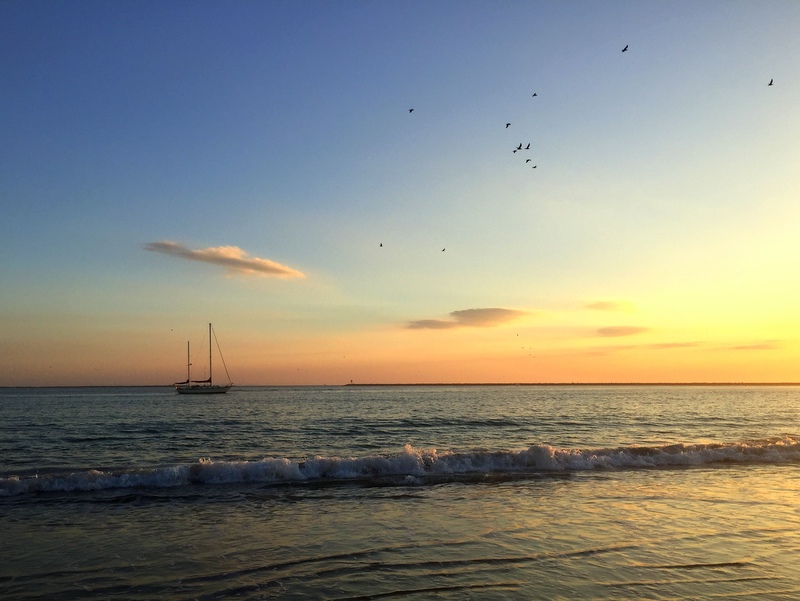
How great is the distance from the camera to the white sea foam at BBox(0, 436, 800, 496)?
19.4m

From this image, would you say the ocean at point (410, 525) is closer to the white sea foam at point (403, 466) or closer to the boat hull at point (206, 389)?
the white sea foam at point (403, 466)

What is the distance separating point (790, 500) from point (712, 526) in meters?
5.10

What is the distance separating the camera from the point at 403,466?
2230 centimetres

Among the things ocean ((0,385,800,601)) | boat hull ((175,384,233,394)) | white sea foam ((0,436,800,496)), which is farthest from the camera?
boat hull ((175,384,233,394))

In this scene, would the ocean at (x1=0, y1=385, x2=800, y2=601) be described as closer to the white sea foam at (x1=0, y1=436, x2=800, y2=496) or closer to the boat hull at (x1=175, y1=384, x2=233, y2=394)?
the white sea foam at (x1=0, y1=436, x2=800, y2=496)

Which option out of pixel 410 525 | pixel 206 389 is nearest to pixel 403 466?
pixel 410 525

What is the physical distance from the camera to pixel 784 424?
48.0 metres

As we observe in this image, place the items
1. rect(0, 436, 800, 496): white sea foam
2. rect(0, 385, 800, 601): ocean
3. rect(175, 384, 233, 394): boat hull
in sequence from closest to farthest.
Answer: rect(0, 385, 800, 601): ocean
rect(0, 436, 800, 496): white sea foam
rect(175, 384, 233, 394): boat hull

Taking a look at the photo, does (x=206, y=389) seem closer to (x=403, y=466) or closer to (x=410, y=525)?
(x=403, y=466)

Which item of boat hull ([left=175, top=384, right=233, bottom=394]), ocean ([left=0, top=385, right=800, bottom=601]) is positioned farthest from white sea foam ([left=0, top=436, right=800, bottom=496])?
boat hull ([left=175, top=384, right=233, bottom=394])

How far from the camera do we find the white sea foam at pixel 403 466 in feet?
63.7

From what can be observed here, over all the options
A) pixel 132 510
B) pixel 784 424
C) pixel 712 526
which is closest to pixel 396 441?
pixel 132 510

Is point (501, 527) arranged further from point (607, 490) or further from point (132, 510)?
point (132, 510)

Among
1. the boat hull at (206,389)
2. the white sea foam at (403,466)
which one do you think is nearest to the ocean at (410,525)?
the white sea foam at (403,466)
